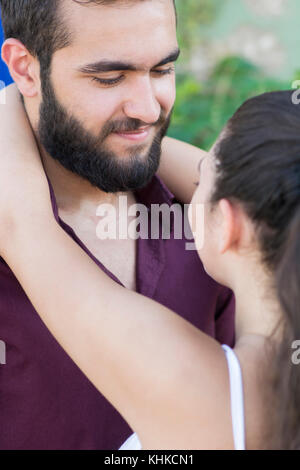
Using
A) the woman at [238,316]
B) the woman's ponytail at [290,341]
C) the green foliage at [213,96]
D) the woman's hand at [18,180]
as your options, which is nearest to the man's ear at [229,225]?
the woman at [238,316]

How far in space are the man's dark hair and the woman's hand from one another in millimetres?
207

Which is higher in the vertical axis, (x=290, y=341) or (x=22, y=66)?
(x=22, y=66)

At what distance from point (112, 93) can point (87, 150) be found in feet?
0.51

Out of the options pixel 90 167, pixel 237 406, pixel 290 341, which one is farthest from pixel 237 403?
pixel 90 167

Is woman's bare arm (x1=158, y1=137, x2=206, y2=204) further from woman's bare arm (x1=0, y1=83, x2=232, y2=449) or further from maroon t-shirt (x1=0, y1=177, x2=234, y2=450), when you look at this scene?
woman's bare arm (x1=0, y1=83, x2=232, y2=449)

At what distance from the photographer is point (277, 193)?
3.60 feet

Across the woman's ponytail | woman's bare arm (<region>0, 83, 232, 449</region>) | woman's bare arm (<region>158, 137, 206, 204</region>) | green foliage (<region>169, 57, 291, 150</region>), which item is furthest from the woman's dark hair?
green foliage (<region>169, 57, 291, 150</region>)

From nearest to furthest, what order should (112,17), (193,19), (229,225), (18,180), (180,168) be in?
(229,225) → (18,180) → (112,17) → (180,168) → (193,19)

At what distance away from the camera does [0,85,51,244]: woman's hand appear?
51.0 inches

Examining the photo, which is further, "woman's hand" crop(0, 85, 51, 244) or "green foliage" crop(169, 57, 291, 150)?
"green foliage" crop(169, 57, 291, 150)

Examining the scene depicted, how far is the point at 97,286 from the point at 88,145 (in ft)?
1.70

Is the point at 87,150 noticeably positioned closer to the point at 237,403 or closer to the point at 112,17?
the point at 112,17

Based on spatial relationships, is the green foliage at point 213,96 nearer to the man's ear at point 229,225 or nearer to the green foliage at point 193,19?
the green foliage at point 193,19

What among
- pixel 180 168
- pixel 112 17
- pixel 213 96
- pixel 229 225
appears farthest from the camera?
pixel 213 96
